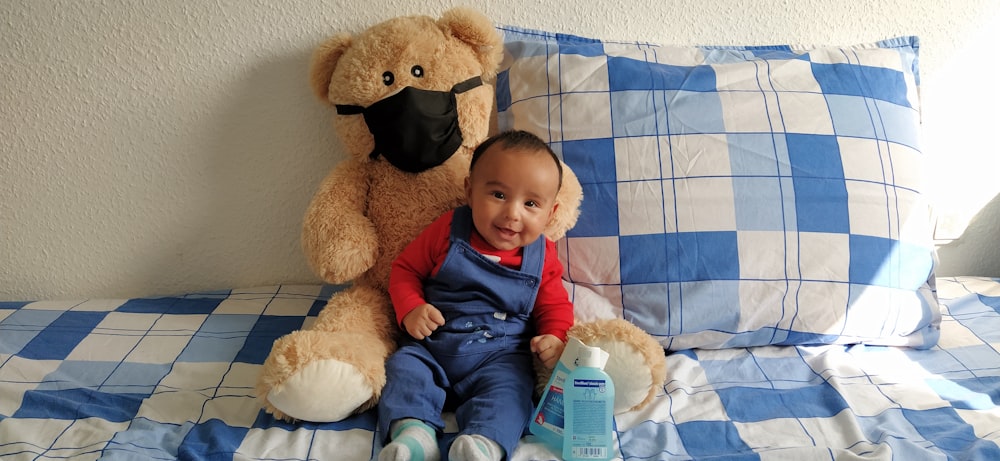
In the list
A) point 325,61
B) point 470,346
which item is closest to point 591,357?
point 470,346

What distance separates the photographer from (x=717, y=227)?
126cm

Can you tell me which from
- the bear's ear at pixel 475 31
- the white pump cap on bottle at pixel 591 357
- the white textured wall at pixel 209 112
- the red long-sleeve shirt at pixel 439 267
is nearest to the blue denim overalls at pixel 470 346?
the red long-sleeve shirt at pixel 439 267

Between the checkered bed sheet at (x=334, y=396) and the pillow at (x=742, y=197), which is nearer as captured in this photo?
the checkered bed sheet at (x=334, y=396)

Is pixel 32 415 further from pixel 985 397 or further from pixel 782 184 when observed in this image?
pixel 985 397

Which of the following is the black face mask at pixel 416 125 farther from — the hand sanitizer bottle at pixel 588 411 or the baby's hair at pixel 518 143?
the hand sanitizer bottle at pixel 588 411

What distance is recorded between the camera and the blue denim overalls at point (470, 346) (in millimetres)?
Answer: 1047

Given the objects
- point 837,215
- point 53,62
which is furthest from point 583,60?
point 53,62

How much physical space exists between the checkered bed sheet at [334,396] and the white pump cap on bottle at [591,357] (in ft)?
0.40

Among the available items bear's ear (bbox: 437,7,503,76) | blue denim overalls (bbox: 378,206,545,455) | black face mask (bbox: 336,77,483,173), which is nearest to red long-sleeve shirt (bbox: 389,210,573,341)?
blue denim overalls (bbox: 378,206,545,455)

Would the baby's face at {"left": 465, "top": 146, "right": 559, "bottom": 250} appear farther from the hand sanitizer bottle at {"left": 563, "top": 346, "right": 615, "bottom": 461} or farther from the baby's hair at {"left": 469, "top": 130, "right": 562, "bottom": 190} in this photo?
the hand sanitizer bottle at {"left": 563, "top": 346, "right": 615, "bottom": 461}

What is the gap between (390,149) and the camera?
1277 millimetres

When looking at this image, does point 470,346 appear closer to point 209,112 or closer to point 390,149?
point 390,149

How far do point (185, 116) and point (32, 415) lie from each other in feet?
2.16

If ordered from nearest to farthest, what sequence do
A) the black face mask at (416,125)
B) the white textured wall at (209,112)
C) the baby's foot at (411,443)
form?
the baby's foot at (411,443)
the black face mask at (416,125)
the white textured wall at (209,112)
